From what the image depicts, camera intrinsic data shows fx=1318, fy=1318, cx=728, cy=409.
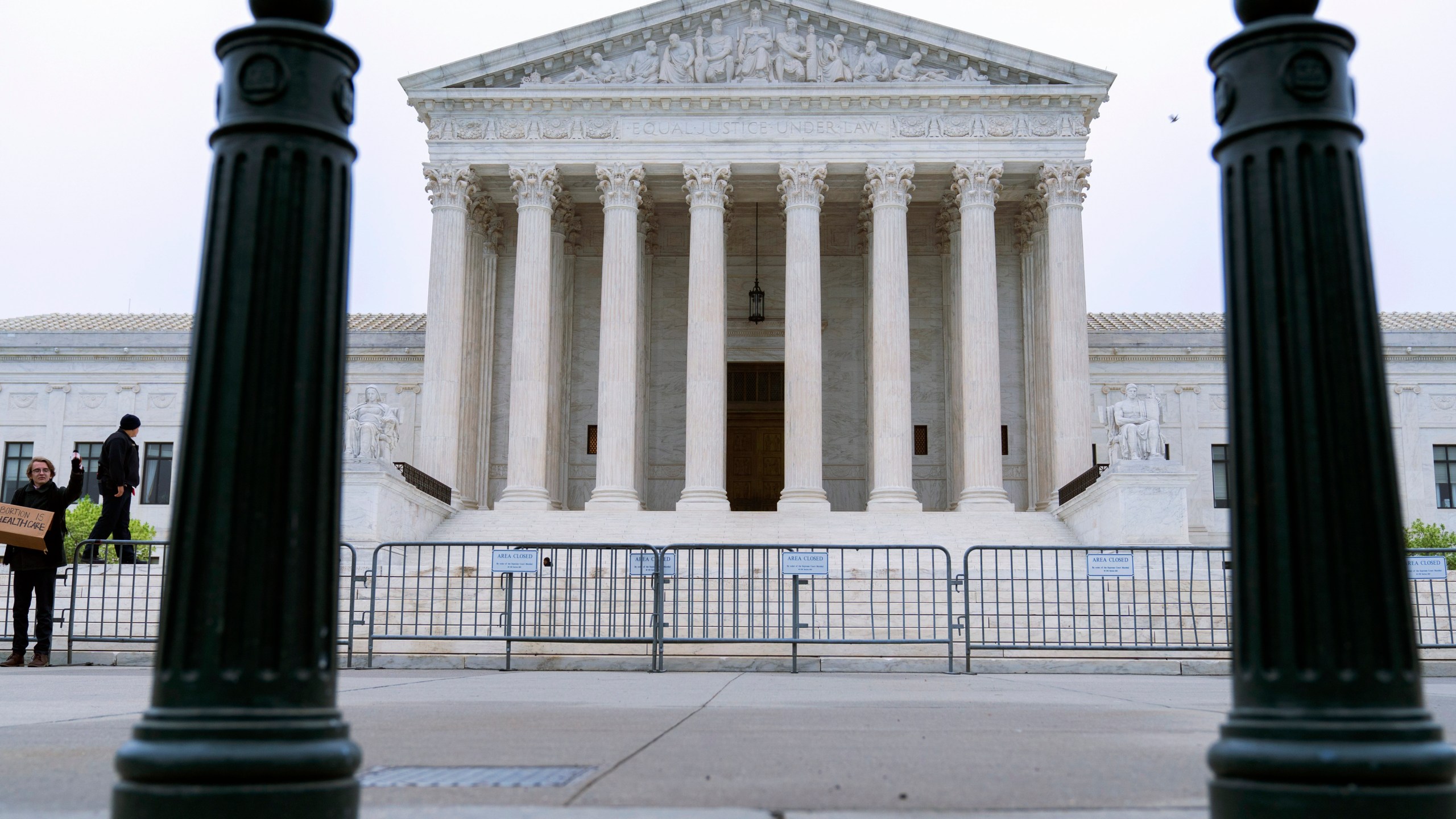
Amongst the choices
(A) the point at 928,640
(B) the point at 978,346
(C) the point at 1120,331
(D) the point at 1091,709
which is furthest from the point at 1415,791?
(C) the point at 1120,331

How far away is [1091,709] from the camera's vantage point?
8.62 meters

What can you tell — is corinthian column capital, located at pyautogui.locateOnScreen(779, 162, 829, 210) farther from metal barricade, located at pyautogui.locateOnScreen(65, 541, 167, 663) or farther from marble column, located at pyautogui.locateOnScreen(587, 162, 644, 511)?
metal barricade, located at pyautogui.locateOnScreen(65, 541, 167, 663)

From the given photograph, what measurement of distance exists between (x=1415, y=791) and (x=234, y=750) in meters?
2.62

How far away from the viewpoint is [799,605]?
15.5m

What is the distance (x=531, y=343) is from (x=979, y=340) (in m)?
11.6

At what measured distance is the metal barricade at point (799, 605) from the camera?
15.0m

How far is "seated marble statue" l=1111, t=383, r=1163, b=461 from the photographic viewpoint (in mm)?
27688

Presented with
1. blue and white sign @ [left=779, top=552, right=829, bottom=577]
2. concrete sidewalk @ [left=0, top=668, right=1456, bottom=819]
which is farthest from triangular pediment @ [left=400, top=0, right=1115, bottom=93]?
concrete sidewalk @ [left=0, top=668, right=1456, bottom=819]

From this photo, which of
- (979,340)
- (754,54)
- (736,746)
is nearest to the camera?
(736,746)

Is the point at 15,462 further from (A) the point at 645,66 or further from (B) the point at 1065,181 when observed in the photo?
(B) the point at 1065,181

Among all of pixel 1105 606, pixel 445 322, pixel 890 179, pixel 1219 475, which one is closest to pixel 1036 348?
pixel 890 179

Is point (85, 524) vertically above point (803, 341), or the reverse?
point (803, 341)

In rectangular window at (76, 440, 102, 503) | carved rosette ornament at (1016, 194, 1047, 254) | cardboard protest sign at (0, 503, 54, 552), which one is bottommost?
cardboard protest sign at (0, 503, 54, 552)

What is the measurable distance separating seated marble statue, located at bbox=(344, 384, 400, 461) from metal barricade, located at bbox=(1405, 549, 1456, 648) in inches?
763
